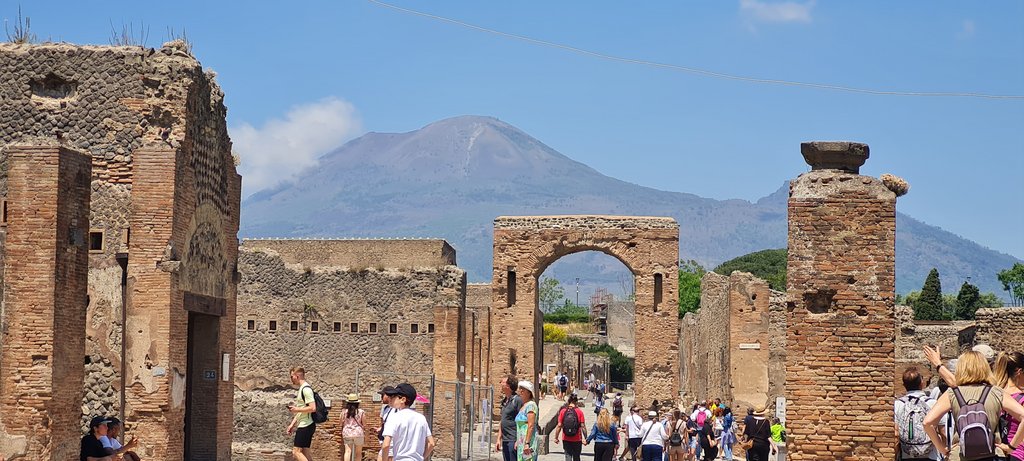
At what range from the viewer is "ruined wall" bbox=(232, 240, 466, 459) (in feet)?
122

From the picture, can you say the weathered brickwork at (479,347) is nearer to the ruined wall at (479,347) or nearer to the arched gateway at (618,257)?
the ruined wall at (479,347)

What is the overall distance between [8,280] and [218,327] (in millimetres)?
4934

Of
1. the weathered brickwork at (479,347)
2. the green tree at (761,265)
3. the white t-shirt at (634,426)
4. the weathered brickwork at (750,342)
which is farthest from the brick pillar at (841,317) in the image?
the green tree at (761,265)

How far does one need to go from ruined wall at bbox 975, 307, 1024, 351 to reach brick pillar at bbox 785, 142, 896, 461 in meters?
13.2

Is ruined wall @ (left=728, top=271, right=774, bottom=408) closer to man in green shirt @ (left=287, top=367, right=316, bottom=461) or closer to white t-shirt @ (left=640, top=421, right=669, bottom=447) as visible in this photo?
white t-shirt @ (left=640, top=421, right=669, bottom=447)

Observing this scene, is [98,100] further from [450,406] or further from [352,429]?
[450,406]

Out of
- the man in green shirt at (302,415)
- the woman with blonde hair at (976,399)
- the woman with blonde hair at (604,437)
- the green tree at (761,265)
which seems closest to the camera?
the woman with blonde hair at (976,399)

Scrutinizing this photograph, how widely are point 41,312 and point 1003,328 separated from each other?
1729cm

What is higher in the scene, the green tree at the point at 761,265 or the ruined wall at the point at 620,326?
the green tree at the point at 761,265

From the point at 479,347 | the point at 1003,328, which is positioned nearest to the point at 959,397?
the point at 1003,328

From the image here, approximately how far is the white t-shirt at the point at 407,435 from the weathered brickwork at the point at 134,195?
5.93 metres

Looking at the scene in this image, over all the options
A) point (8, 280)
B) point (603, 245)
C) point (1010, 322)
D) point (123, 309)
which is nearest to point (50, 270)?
point (8, 280)

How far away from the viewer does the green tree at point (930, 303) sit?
73.4 meters

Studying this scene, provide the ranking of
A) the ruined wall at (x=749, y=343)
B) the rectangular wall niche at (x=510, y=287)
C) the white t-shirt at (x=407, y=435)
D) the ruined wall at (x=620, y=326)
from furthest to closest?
the ruined wall at (x=620, y=326), the rectangular wall niche at (x=510, y=287), the ruined wall at (x=749, y=343), the white t-shirt at (x=407, y=435)
